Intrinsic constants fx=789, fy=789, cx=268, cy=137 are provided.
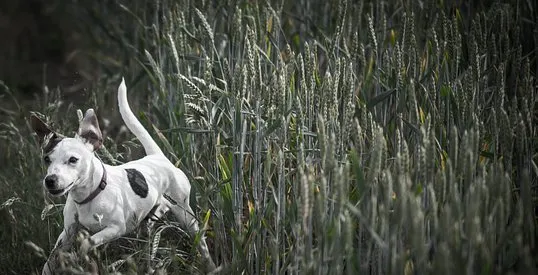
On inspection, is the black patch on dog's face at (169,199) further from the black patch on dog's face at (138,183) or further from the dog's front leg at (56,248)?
the dog's front leg at (56,248)

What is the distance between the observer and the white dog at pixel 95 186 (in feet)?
8.64

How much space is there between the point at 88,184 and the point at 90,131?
0.21m

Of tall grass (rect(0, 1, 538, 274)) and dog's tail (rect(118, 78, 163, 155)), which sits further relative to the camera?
dog's tail (rect(118, 78, 163, 155))

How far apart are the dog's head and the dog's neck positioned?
0.03 feet

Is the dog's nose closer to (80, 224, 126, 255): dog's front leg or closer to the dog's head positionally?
the dog's head

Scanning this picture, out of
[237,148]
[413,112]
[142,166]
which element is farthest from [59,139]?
[413,112]

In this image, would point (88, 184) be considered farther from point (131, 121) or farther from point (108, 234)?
point (131, 121)

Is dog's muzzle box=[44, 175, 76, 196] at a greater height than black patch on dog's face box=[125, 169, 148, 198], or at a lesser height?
greater

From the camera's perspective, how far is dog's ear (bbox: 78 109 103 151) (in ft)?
9.10

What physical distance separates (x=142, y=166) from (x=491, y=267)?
1462 millimetres

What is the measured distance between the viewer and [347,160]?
2689mm

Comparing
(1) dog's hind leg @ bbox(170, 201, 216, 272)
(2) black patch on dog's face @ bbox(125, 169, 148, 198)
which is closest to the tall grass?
(1) dog's hind leg @ bbox(170, 201, 216, 272)

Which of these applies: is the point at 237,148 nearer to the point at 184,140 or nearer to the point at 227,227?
the point at 227,227

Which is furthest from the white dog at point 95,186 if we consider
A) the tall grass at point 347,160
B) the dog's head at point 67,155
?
the tall grass at point 347,160
